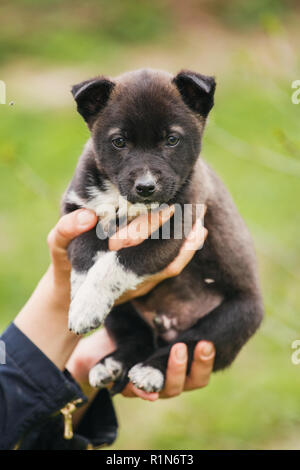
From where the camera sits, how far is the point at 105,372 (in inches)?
161

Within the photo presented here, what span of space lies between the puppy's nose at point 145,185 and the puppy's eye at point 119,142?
246 millimetres

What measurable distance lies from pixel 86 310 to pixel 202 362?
2.81 ft

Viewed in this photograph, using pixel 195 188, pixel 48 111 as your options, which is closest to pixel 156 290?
pixel 195 188

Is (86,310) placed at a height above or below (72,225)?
below

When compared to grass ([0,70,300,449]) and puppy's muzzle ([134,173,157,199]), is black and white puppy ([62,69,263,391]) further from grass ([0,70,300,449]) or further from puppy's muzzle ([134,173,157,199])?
grass ([0,70,300,449])

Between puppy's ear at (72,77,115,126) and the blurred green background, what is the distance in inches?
21.4

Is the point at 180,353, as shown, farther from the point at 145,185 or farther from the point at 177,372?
the point at 145,185

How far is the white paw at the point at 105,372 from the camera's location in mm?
4055

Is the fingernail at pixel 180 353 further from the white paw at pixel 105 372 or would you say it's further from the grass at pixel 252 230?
the grass at pixel 252 230

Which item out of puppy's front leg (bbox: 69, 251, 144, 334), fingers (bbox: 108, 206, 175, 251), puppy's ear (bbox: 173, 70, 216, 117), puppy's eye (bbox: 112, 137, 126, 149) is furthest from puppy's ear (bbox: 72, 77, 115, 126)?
puppy's front leg (bbox: 69, 251, 144, 334)

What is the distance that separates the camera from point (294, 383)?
21.3ft

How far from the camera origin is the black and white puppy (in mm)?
3748

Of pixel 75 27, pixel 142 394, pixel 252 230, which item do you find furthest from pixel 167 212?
pixel 75 27

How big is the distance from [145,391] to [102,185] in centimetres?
120
